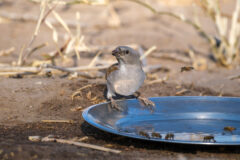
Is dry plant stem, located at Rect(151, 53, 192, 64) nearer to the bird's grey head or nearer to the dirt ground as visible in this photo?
the dirt ground

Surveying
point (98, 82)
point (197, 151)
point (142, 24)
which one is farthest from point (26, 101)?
point (142, 24)

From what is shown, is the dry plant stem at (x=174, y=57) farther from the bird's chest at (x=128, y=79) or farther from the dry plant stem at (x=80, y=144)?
the dry plant stem at (x=80, y=144)

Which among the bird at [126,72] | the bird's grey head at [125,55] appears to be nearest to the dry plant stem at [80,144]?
the bird at [126,72]

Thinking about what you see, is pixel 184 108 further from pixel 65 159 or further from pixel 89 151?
pixel 65 159

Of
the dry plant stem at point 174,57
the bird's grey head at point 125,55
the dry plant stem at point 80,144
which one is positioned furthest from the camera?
the dry plant stem at point 174,57

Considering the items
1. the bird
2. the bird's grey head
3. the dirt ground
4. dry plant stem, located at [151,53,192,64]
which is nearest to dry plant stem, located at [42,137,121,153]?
the dirt ground
